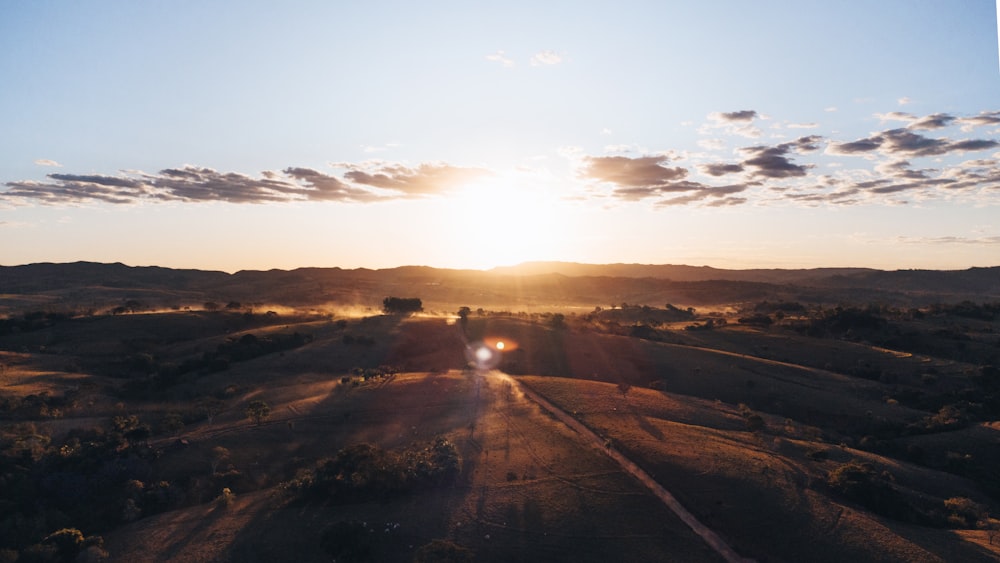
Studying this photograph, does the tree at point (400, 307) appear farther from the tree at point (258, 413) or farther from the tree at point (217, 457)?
the tree at point (217, 457)

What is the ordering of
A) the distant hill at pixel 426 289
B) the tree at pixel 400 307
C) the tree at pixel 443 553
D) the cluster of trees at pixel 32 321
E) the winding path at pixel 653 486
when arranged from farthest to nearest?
the distant hill at pixel 426 289 < the tree at pixel 400 307 < the cluster of trees at pixel 32 321 < the winding path at pixel 653 486 < the tree at pixel 443 553


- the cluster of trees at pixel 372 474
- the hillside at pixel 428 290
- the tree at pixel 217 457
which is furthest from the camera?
the hillside at pixel 428 290

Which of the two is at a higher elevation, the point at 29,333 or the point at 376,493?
the point at 29,333

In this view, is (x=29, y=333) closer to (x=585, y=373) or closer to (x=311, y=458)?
(x=311, y=458)

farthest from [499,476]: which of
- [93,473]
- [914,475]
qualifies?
[914,475]

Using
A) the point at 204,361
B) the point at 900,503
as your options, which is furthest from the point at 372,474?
the point at 204,361

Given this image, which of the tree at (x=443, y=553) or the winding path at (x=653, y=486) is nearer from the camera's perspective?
the tree at (x=443, y=553)

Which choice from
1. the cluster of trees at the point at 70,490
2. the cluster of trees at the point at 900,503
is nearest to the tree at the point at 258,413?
the cluster of trees at the point at 70,490
